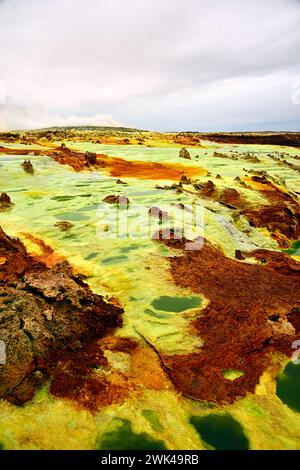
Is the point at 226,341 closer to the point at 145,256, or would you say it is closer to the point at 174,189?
the point at 145,256

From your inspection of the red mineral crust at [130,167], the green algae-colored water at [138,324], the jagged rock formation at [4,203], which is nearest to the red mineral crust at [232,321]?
the green algae-colored water at [138,324]

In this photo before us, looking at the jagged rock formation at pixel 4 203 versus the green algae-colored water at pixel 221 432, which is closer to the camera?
the green algae-colored water at pixel 221 432

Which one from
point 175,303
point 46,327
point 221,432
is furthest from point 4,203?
point 221,432

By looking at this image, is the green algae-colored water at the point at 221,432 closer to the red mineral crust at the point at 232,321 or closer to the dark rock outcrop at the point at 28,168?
the red mineral crust at the point at 232,321

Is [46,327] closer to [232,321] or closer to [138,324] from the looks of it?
[138,324]

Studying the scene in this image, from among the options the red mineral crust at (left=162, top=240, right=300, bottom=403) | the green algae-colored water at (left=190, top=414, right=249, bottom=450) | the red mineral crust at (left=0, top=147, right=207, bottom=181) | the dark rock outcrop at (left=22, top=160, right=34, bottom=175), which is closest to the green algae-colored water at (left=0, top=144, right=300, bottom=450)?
the green algae-colored water at (left=190, top=414, right=249, bottom=450)

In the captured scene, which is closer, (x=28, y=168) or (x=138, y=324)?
(x=138, y=324)

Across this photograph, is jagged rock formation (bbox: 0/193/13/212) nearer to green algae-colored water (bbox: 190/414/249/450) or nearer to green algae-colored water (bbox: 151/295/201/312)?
green algae-colored water (bbox: 151/295/201/312)
